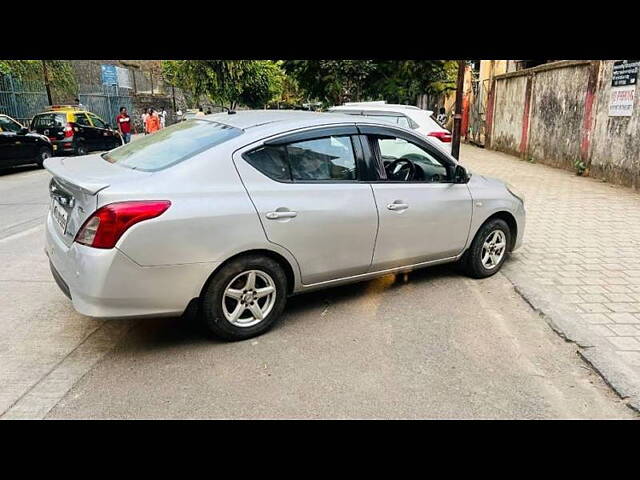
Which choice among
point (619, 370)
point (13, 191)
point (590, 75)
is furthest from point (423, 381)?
point (590, 75)

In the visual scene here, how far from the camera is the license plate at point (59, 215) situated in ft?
11.8

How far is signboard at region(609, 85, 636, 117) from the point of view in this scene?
10.6m

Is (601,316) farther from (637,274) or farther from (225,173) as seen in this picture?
(225,173)

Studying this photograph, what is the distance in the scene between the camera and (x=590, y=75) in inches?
478

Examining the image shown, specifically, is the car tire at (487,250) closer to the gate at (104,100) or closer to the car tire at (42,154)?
the car tire at (42,154)

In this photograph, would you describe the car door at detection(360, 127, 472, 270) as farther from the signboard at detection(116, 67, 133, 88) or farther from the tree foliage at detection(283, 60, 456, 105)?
the signboard at detection(116, 67, 133, 88)

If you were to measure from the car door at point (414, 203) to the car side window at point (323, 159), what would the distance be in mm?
209

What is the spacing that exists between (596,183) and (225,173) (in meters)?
10.4

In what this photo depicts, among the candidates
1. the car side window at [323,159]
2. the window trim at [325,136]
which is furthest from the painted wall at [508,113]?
the car side window at [323,159]

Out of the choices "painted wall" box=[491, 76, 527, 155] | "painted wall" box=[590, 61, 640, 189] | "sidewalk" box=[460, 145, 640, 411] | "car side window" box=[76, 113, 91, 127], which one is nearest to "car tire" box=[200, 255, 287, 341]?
"sidewalk" box=[460, 145, 640, 411]

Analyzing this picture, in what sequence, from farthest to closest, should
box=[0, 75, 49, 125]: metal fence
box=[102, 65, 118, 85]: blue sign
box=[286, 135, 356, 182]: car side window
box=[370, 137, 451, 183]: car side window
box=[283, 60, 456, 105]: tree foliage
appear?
box=[102, 65, 118, 85]: blue sign
box=[0, 75, 49, 125]: metal fence
box=[283, 60, 456, 105]: tree foliage
box=[370, 137, 451, 183]: car side window
box=[286, 135, 356, 182]: car side window

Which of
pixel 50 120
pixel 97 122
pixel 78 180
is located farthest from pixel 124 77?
pixel 78 180

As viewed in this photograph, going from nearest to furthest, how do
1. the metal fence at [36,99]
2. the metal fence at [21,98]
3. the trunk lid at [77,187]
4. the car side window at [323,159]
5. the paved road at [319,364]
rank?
the paved road at [319,364]
the trunk lid at [77,187]
the car side window at [323,159]
the metal fence at [21,98]
the metal fence at [36,99]
